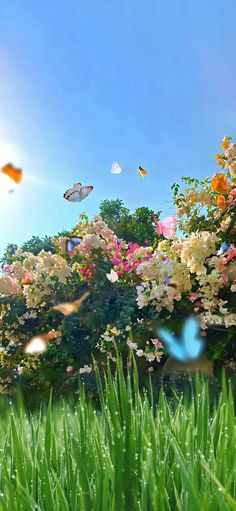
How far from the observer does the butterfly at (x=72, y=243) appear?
22.4 ft

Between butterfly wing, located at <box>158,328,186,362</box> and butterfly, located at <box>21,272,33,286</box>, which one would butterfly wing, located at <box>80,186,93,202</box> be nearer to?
butterfly, located at <box>21,272,33,286</box>

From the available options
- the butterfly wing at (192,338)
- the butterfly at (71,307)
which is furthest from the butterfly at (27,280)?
the butterfly wing at (192,338)

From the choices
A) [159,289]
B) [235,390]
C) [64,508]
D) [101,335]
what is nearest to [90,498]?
[64,508]

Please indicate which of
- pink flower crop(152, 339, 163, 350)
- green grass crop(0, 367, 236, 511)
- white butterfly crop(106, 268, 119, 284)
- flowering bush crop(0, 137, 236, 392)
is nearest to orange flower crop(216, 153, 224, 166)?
flowering bush crop(0, 137, 236, 392)

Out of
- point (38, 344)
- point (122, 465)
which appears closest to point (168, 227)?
point (38, 344)

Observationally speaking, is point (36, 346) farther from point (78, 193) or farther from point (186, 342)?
point (186, 342)

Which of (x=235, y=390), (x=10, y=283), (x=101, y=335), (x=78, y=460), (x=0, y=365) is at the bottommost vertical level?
(x=78, y=460)

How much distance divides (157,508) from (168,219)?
5.61m

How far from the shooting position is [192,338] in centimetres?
541

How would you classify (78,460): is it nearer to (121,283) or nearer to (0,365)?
(121,283)

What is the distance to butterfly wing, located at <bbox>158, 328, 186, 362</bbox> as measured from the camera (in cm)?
541

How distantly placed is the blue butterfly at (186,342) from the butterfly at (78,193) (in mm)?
2509

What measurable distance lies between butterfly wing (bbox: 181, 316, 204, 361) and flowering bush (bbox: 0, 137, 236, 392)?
0.29 feet

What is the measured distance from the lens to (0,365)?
Answer: 7457mm
